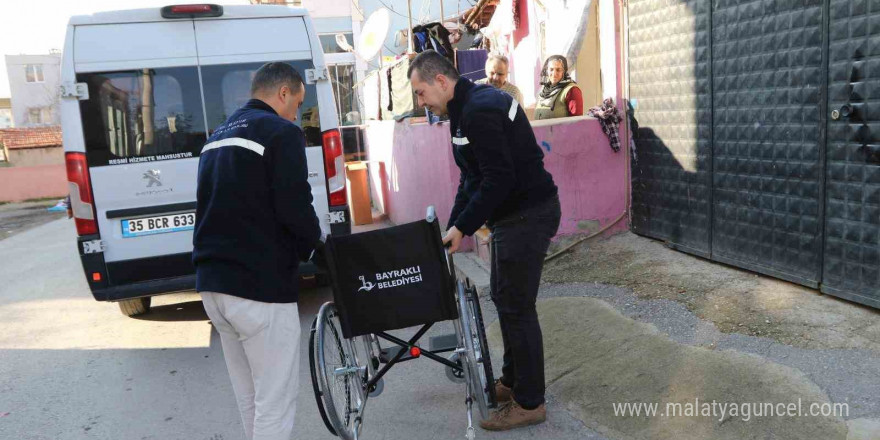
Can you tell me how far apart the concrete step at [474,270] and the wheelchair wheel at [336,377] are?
8.03 feet

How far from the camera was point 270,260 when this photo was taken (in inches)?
115

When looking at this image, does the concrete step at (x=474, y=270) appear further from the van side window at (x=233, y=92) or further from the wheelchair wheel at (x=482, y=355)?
the wheelchair wheel at (x=482, y=355)

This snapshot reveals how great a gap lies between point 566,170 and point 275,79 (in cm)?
381

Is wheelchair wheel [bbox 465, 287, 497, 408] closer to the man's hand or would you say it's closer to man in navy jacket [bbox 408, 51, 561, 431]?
man in navy jacket [bbox 408, 51, 561, 431]

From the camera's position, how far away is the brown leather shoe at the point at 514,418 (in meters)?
3.66

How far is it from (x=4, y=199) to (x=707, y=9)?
103 ft

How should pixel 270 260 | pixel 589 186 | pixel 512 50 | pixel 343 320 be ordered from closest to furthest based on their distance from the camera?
pixel 270 260 → pixel 343 320 → pixel 589 186 → pixel 512 50

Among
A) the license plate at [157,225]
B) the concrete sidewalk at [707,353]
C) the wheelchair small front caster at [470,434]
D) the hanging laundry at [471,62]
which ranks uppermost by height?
the hanging laundry at [471,62]

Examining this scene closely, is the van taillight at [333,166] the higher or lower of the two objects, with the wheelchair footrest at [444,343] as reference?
higher

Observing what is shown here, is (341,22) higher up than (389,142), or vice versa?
(341,22)

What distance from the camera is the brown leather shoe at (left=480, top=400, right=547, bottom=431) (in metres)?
3.66

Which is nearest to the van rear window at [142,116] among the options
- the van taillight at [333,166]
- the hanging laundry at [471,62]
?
the van taillight at [333,166]

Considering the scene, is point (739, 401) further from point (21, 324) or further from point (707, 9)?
point (21, 324)

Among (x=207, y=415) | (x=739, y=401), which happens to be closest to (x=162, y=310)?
(x=207, y=415)
